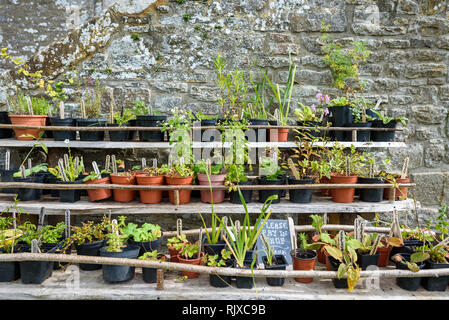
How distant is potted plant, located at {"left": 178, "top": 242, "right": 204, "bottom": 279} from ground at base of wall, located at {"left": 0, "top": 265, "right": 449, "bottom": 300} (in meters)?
0.05

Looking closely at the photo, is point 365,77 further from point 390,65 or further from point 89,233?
point 89,233

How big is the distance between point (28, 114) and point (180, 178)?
1.35 meters

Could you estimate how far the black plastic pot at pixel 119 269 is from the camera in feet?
6.48

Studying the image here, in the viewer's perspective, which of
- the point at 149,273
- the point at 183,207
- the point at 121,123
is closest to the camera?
the point at 149,273

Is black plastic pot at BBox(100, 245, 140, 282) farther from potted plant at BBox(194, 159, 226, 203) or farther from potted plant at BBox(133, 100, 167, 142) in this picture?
potted plant at BBox(133, 100, 167, 142)

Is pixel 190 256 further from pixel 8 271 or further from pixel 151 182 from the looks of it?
pixel 8 271

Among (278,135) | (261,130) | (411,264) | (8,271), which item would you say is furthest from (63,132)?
(411,264)

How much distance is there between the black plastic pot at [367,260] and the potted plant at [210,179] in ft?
3.43

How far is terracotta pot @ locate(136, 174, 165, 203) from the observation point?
8.06 ft

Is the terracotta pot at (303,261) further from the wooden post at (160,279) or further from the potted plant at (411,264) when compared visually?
the wooden post at (160,279)

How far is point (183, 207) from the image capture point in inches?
95.7

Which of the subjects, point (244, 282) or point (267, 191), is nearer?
point (244, 282)

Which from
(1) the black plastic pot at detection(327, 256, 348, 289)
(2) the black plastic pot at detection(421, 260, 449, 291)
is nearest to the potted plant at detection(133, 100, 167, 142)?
(1) the black plastic pot at detection(327, 256, 348, 289)

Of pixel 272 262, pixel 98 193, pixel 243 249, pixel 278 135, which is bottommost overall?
pixel 272 262
